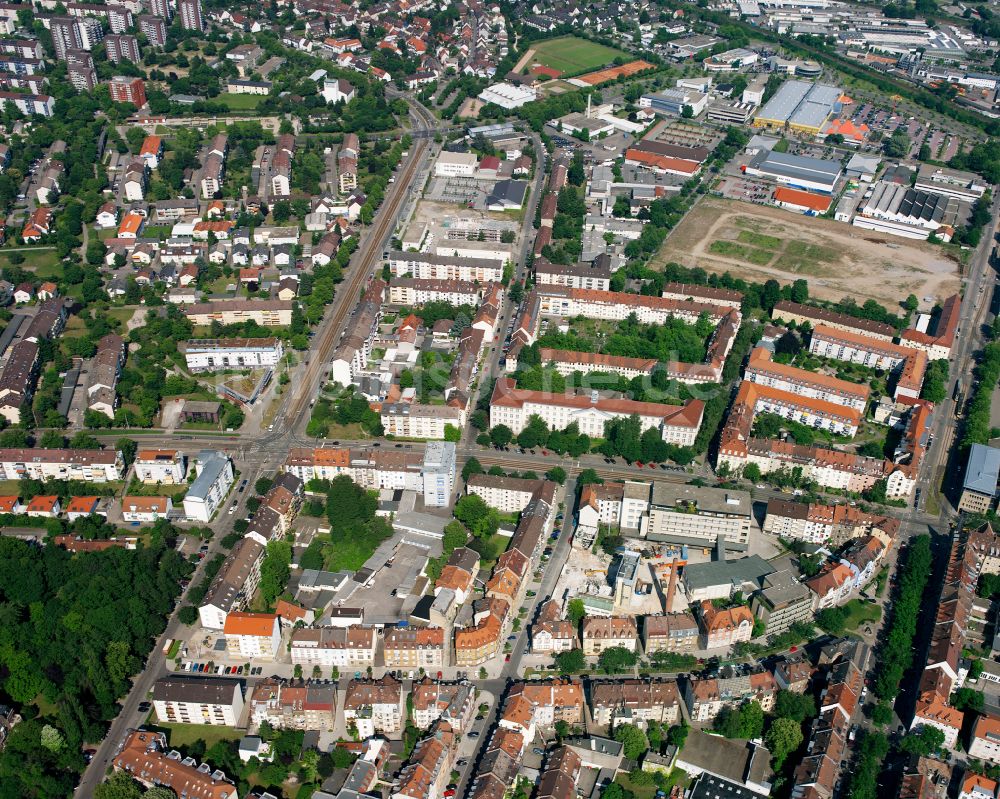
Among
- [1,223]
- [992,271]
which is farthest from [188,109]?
[992,271]

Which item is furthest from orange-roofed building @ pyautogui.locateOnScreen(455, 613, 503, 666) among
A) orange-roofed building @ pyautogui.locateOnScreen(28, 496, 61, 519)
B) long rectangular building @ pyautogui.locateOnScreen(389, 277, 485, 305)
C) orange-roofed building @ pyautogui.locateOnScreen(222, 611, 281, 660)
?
long rectangular building @ pyautogui.locateOnScreen(389, 277, 485, 305)

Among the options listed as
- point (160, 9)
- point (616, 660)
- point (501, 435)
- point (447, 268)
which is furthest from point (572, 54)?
point (616, 660)

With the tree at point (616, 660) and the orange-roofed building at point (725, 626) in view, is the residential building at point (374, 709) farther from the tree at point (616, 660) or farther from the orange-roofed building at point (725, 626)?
the orange-roofed building at point (725, 626)

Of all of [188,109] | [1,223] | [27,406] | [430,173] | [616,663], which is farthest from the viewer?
[188,109]

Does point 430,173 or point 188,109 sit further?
point 188,109

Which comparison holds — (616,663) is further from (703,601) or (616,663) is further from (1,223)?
(1,223)

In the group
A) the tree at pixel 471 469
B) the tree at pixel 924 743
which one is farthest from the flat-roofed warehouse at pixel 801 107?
the tree at pixel 924 743

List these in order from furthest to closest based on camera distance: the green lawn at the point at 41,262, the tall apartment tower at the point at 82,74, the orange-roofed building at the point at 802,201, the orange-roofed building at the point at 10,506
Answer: the tall apartment tower at the point at 82,74, the orange-roofed building at the point at 802,201, the green lawn at the point at 41,262, the orange-roofed building at the point at 10,506
